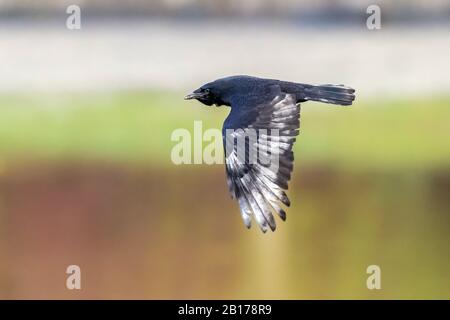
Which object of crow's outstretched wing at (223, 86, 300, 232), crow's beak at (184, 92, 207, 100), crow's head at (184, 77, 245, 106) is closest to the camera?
crow's outstretched wing at (223, 86, 300, 232)

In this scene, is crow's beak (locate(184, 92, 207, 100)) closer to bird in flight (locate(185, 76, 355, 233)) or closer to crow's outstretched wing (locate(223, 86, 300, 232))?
bird in flight (locate(185, 76, 355, 233))

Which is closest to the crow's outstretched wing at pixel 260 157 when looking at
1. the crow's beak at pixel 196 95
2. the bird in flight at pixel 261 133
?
the bird in flight at pixel 261 133

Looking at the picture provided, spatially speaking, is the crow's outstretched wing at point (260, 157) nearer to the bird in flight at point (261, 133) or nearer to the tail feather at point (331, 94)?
the bird in flight at point (261, 133)

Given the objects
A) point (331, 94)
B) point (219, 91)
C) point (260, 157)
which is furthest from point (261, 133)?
point (331, 94)

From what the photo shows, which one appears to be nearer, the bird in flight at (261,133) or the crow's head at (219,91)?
the bird in flight at (261,133)

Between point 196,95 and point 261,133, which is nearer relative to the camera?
point 261,133

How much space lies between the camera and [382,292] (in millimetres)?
8078

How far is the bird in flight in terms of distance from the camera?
4.21m

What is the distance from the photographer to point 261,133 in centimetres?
446

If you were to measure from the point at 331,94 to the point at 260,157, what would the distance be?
2.79 ft

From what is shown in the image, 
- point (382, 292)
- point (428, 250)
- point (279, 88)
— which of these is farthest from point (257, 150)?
point (428, 250)

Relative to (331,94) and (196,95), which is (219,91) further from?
(331,94)

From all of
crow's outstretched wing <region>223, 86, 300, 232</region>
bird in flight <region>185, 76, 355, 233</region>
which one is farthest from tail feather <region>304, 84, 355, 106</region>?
crow's outstretched wing <region>223, 86, 300, 232</region>

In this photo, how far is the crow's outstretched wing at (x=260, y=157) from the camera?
4184 mm
